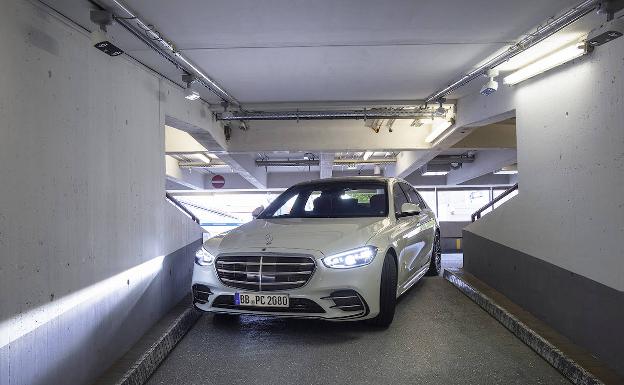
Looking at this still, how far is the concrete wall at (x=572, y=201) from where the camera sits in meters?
3.49

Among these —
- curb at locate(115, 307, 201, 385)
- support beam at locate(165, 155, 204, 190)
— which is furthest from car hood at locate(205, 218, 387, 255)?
support beam at locate(165, 155, 204, 190)

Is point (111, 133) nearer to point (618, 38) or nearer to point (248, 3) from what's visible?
point (248, 3)

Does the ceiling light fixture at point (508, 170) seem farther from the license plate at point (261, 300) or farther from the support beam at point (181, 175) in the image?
the license plate at point (261, 300)

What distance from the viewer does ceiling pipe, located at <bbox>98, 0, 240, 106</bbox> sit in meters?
3.47

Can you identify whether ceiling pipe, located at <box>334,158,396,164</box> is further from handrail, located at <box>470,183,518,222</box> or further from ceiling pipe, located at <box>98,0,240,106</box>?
ceiling pipe, located at <box>98,0,240,106</box>

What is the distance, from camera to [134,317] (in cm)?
432

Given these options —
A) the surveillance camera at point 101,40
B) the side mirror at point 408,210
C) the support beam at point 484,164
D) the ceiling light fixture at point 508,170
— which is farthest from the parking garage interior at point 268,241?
the ceiling light fixture at point 508,170

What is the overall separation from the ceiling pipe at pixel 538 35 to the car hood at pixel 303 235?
6.80ft

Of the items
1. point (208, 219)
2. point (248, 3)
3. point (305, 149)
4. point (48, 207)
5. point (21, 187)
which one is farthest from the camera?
point (208, 219)

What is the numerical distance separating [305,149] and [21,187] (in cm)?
667

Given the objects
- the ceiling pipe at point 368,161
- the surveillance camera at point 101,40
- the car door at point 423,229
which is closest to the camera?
the surveillance camera at point 101,40

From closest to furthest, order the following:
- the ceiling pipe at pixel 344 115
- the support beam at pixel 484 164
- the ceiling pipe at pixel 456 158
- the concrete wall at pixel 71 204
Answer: the concrete wall at pixel 71 204, the ceiling pipe at pixel 344 115, the support beam at pixel 484 164, the ceiling pipe at pixel 456 158

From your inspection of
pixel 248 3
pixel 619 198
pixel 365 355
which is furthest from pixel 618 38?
pixel 365 355

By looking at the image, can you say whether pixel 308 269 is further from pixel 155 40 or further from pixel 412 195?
pixel 412 195
